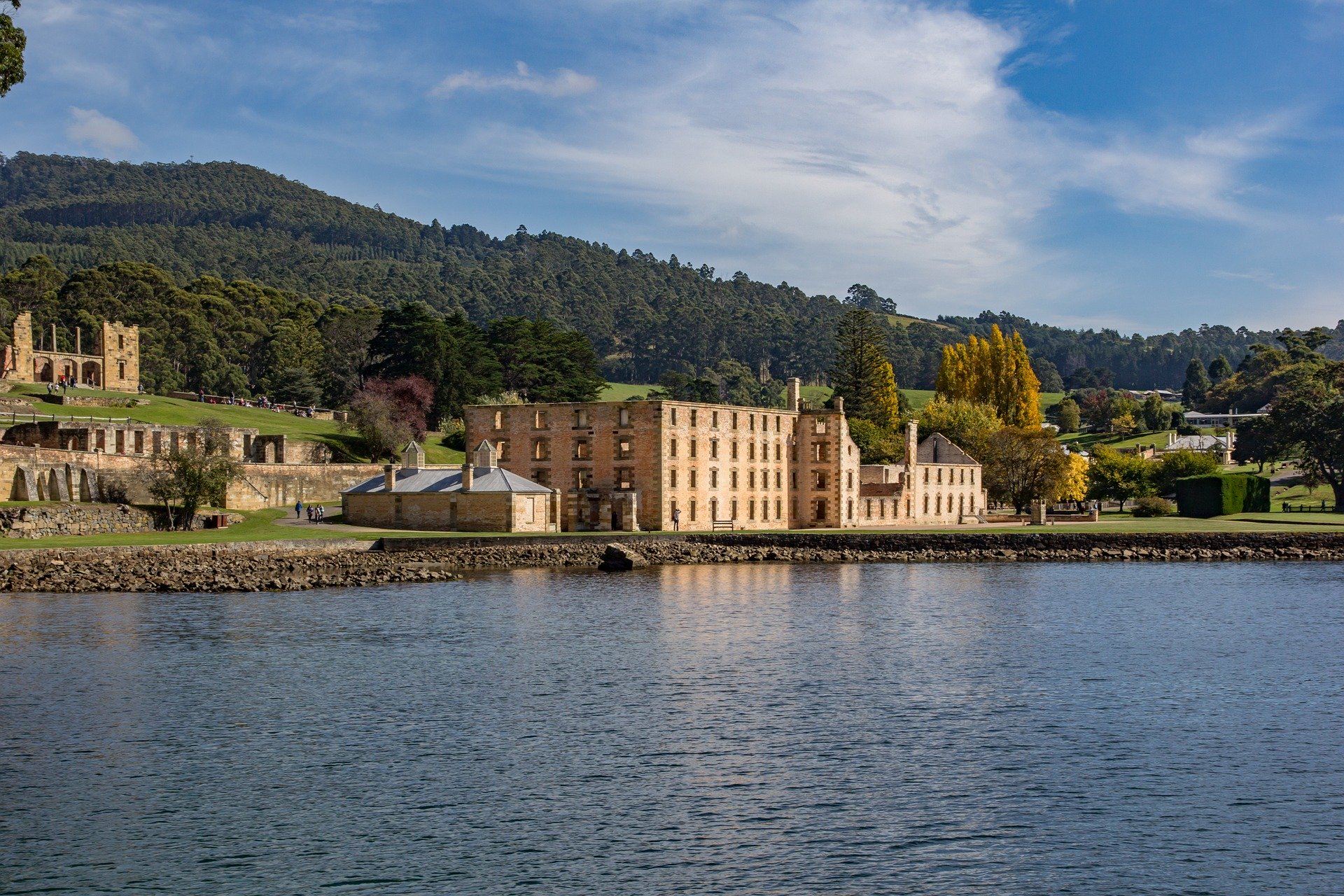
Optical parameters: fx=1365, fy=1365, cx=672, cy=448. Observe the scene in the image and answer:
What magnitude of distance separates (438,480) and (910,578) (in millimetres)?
26099

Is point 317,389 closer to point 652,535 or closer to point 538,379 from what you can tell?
point 538,379

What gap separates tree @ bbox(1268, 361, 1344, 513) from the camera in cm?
9550

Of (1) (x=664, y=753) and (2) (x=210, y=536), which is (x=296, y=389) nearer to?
(2) (x=210, y=536)

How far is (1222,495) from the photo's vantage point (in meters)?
92.2

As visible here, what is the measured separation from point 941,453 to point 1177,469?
22.8m

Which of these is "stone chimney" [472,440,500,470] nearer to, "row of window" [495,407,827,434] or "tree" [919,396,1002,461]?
"row of window" [495,407,827,434]

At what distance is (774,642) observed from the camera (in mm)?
38594

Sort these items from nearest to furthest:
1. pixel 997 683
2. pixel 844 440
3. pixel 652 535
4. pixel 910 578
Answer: pixel 997 683 < pixel 910 578 < pixel 652 535 < pixel 844 440

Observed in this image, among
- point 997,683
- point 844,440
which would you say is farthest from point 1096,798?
point 844,440

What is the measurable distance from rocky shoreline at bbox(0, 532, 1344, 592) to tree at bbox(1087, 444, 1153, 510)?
3226 cm

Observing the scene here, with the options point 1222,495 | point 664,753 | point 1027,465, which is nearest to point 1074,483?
point 1027,465

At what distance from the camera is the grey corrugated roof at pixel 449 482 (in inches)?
2788

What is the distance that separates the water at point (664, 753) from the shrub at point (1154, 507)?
180ft

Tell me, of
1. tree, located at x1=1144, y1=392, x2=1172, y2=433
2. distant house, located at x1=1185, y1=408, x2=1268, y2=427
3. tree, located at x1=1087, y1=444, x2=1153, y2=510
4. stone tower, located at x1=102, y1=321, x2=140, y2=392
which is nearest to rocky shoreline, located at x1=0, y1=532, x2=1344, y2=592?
tree, located at x1=1087, y1=444, x2=1153, y2=510
